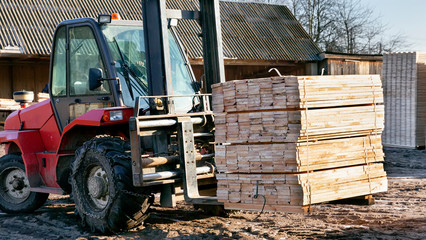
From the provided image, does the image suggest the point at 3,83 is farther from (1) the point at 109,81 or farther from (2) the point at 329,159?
(2) the point at 329,159

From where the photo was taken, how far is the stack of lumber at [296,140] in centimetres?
594

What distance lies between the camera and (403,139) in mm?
17047

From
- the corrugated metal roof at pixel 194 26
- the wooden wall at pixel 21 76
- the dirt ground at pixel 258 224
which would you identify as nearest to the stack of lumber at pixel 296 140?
the dirt ground at pixel 258 224

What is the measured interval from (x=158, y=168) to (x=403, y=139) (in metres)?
11.6

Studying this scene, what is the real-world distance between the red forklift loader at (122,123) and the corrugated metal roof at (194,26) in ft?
34.8

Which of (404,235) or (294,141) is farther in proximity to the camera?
(404,235)

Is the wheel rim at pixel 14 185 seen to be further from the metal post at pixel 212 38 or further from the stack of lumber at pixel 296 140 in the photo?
the stack of lumber at pixel 296 140

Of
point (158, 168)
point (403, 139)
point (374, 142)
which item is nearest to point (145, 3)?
point (158, 168)

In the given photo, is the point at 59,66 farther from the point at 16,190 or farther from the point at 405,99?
the point at 405,99

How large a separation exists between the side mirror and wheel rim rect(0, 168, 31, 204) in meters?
2.62

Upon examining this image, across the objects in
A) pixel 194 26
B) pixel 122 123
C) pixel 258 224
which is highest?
pixel 194 26

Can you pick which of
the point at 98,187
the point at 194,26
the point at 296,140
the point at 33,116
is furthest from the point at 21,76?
the point at 296,140

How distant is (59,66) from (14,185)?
209 centimetres

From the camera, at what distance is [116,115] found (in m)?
7.46
